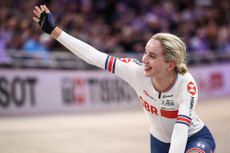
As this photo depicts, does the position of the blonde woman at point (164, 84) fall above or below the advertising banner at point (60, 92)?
below

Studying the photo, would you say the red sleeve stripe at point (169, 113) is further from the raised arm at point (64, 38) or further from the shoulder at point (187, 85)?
the raised arm at point (64, 38)

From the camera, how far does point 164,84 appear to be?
5113 mm

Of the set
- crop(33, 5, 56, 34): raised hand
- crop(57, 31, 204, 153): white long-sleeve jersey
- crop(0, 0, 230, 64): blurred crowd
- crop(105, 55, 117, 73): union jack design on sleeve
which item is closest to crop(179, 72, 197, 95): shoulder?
crop(57, 31, 204, 153): white long-sleeve jersey

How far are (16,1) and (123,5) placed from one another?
402 cm

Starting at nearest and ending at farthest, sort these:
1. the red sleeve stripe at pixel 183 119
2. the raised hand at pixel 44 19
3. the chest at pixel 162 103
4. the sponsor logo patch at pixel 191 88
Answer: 1. the red sleeve stripe at pixel 183 119
2. the sponsor logo patch at pixel 191 88
3. the chest at pixel 162 103
4. the raised hand at pixel 44 19

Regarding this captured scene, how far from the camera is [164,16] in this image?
1905 cm

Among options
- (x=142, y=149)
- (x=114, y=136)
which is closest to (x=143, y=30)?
(x=114, y=136)

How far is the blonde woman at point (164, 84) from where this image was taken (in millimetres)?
4871

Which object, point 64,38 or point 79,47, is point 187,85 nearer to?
point 79,47

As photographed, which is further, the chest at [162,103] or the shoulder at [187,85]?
the chest at [162,103]

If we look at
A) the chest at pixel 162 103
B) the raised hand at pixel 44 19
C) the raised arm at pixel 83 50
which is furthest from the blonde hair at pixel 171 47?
the raised hand at pixel 44 19

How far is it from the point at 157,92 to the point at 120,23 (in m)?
12.7

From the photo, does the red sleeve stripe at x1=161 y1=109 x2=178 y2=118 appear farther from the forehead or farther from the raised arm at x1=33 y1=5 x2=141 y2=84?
the forehead

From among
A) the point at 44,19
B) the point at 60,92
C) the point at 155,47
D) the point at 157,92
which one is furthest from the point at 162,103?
the point at 60,92
